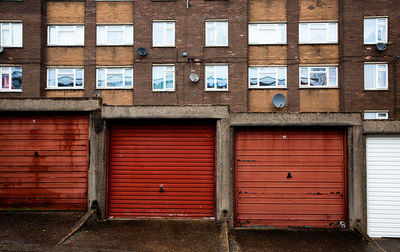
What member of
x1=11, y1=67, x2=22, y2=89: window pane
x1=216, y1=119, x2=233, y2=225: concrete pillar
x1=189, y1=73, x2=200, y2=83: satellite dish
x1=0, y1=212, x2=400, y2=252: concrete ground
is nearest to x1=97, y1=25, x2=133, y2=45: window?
x1=189, y1=73, x2=200, y2=83: satellite dish

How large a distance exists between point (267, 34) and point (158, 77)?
7.18 metres

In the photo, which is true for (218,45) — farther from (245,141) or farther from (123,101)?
(245,141)

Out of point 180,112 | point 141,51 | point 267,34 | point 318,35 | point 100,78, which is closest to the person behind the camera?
point 180,112

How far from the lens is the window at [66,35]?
15.0 metres

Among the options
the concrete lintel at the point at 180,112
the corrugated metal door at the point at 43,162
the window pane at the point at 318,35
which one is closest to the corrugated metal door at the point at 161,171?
the concrete lintel at the point at 180,112

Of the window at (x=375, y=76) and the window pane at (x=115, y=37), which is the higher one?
the window pane at (x=115, y=37)

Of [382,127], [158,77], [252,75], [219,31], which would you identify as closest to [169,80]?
[158,77]

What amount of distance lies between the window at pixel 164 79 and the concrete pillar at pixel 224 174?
9.94m

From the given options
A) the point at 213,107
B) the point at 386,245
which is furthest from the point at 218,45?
the point at 386,245

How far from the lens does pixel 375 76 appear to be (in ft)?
46.9

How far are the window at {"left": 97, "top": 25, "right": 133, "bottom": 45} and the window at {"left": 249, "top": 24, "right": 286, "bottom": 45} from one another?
296 inches

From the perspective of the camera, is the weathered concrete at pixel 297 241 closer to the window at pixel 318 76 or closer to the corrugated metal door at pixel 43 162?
the corrugated metal door at pixel 43 162

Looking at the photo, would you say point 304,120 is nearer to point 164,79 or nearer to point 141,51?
point 164,79

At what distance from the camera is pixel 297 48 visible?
14.6 metres
